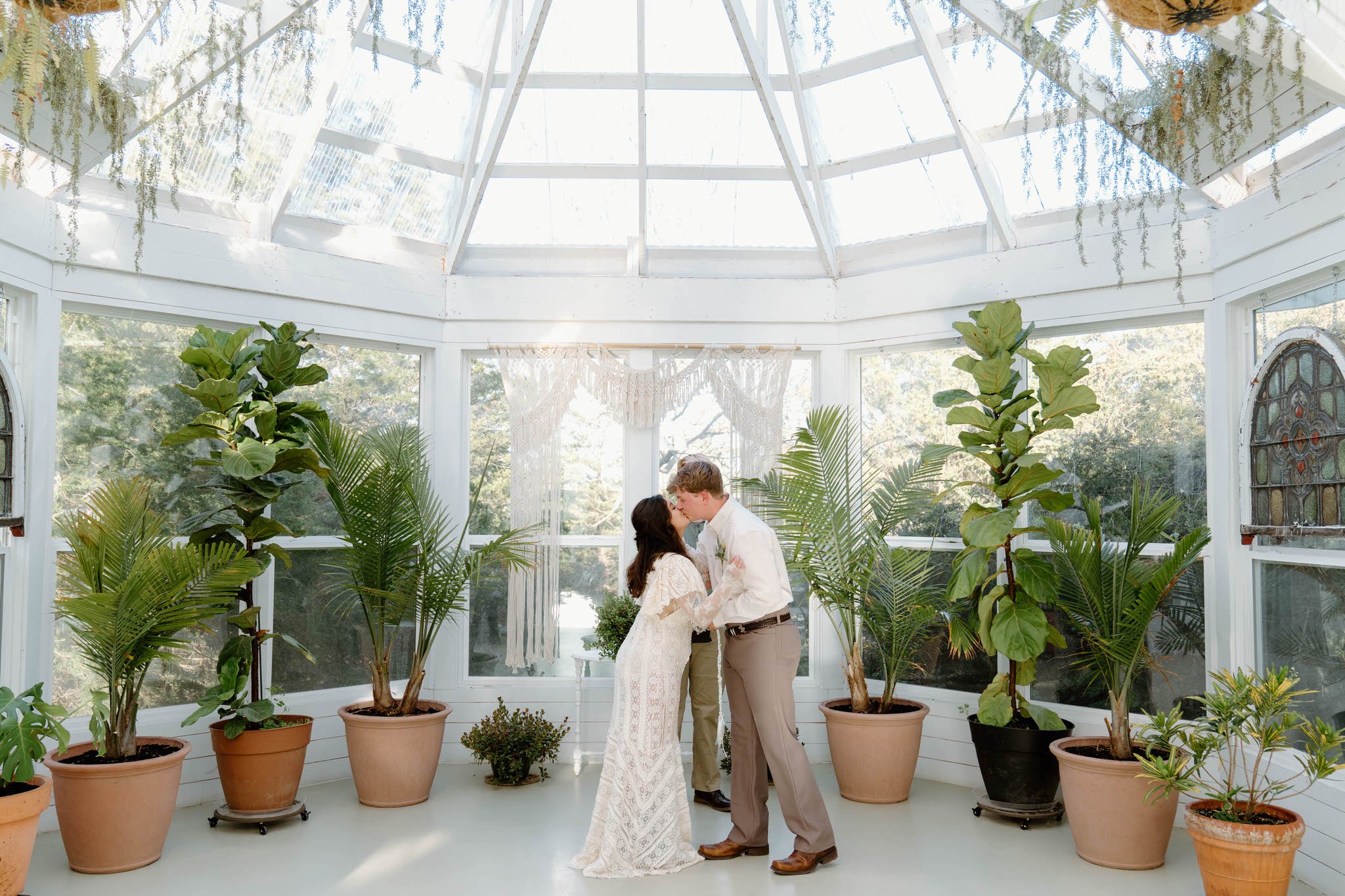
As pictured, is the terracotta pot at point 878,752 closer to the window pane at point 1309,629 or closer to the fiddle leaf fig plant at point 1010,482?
the fiddle leaf fig plant at point 1010,482

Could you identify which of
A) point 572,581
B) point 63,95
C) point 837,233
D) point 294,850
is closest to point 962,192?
point 837,233

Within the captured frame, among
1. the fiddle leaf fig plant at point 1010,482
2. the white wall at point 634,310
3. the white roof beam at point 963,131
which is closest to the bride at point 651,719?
the fiddle leaf fig plant at point 1010,482

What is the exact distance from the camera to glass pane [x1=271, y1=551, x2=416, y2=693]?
4930mm

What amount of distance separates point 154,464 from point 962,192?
13.3 feet

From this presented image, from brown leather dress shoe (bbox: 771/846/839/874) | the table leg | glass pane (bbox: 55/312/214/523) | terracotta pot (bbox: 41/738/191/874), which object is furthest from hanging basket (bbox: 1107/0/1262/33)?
terracotta pot (bbox: 41/738/191/874)

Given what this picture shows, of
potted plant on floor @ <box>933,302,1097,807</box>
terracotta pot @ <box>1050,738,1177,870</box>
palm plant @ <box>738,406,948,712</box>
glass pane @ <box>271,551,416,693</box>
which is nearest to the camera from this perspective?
terracotta pot @ <box>1050,738,1177,870</box>

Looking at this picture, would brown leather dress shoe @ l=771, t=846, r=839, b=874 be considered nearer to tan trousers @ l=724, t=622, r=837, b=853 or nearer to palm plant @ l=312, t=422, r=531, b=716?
tan trousers @ l=724, t=622, r=837, b=853

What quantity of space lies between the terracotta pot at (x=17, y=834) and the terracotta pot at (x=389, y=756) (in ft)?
4.58

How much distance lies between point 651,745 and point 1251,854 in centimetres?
191

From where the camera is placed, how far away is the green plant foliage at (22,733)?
3.19 meters

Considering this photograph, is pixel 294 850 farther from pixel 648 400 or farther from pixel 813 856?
pixel 648 400

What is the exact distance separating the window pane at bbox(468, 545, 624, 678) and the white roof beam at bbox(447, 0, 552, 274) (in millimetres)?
1718

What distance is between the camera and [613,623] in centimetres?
500

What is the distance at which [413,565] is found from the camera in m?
4.65
